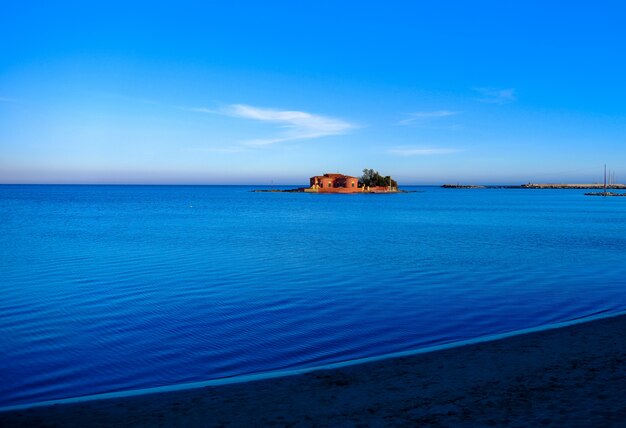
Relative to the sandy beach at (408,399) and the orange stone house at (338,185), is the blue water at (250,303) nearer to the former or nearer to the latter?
the sandy beach at (408,399)

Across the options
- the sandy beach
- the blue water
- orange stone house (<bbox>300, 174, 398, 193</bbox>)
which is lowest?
the blue water

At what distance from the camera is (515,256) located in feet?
86.6

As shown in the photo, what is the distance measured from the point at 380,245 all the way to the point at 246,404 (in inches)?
992

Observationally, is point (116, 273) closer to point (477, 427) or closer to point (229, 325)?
point (229, 325)

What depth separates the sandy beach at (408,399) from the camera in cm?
642

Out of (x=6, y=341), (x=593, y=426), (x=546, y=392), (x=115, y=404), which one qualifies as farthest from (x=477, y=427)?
(x=6, y=341)

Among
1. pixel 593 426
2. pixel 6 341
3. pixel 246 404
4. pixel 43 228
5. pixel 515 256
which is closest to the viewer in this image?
pixel 593 426

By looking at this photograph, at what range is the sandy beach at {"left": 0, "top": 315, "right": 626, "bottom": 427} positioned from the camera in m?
6.42

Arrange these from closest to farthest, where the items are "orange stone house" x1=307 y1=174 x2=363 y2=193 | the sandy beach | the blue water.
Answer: the sandy beach → the blue water → "orange stone house" x1=307 y1=174 x2=363 y2=193

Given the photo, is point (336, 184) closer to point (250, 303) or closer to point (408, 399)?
point (250, 303)

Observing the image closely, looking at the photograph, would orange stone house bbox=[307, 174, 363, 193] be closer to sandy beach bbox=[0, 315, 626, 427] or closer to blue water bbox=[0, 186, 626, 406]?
blue water bbox=[0, 186, 626, 406]

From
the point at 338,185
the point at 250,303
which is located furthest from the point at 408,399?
the point at 338,185

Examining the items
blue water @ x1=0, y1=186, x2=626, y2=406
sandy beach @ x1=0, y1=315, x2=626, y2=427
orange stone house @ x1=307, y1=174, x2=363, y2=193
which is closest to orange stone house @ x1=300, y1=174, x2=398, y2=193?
orange stone house @ x1=307, y1=174, x2=363, y2=193

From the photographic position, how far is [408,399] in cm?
712
